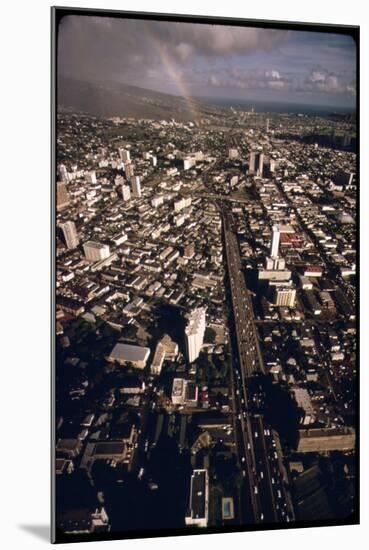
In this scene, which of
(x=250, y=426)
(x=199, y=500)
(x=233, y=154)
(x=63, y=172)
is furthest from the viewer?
(x=233, y=154)

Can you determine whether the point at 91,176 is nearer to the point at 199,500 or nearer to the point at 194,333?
the point at 194,333

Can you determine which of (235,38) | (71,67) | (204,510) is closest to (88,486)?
(204,510)

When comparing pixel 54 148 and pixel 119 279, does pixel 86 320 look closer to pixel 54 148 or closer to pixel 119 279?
pixel 119 279

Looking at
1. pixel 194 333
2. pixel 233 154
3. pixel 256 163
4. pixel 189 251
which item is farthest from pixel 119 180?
pixel 194 333

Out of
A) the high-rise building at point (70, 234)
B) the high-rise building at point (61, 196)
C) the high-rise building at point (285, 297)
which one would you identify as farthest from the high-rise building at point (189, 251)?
the high-rise building at point (61, 196)

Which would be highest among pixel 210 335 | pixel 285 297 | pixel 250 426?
pixel 285 297

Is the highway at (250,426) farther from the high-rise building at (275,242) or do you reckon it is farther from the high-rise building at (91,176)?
the high-rise building at (91,176)
